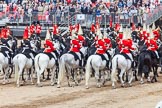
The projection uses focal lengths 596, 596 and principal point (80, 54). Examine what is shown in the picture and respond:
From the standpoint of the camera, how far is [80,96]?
21891mm

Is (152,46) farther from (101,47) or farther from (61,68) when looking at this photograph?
(61,68)

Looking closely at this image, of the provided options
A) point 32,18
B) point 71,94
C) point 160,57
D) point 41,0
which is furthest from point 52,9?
point 71,94

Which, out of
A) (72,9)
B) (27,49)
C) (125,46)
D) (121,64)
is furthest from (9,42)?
(72,9)

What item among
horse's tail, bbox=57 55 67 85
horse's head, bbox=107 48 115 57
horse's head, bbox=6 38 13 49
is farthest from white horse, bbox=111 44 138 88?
horse's head, bbox=6 38 13 49

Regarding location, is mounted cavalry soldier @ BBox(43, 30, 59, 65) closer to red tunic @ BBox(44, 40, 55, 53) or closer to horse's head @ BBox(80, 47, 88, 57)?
red tunic @ BBox(44, 40, 55, 53)

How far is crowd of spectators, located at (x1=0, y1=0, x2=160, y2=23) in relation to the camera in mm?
40906

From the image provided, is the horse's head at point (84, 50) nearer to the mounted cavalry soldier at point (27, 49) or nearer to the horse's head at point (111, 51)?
the horse's head at point (111, 51)

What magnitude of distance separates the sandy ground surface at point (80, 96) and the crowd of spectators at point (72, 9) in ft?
51.7

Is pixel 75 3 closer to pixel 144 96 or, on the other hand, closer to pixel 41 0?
pixel 41 0

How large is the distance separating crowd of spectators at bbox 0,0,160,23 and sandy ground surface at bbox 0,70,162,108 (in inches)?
620

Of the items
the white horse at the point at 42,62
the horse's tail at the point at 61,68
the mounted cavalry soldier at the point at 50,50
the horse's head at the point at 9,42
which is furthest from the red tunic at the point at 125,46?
the horse's head at the point at 9,42

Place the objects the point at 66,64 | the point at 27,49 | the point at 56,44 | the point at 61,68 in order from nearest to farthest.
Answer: the point at 61,68 → the point at 66,64 → the point at 27,49 → the point at 56,44

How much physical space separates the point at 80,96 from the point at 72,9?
66.8ft

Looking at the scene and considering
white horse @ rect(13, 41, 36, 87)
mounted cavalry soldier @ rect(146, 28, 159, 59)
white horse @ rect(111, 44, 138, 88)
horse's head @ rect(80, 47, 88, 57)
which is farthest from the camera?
horse's head @ rect(80, 47, 88, 57)
